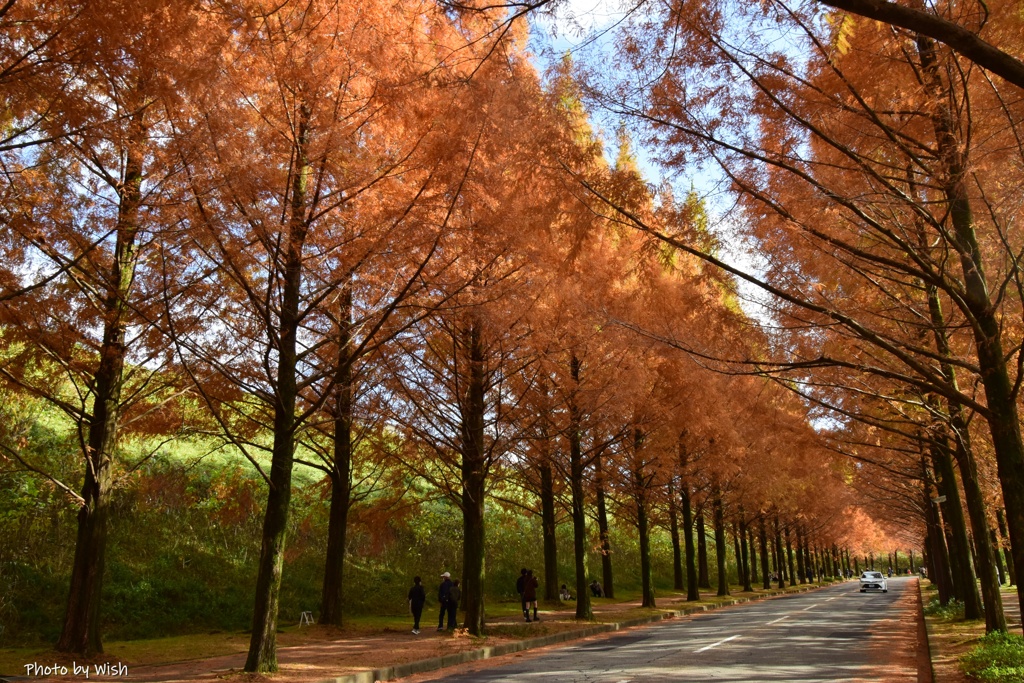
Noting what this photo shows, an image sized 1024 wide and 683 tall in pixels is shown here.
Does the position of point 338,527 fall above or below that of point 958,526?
above

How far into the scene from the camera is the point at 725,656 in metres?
10.7

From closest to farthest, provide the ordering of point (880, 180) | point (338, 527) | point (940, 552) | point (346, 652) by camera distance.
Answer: point (880, 180), point (346, 652), point (338, 527), point (940, 552)

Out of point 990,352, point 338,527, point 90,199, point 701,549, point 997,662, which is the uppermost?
point 90,199

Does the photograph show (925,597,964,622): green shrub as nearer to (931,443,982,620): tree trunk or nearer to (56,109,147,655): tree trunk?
(931,443,982,620): tree trunk

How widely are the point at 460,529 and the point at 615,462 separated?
9.71 m

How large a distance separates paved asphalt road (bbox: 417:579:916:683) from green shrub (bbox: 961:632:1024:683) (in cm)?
81

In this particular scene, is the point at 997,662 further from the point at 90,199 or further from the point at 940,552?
the point at 940,552

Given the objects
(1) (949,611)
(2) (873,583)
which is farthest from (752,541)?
(1) (949,611)

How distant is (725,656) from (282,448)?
7.35 metres

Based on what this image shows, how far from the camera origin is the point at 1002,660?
7.38 metres

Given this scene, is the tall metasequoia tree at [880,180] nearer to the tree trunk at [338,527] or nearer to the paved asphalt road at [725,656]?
the paved asphalt road at [725,656]

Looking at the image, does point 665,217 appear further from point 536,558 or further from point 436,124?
point 536,558

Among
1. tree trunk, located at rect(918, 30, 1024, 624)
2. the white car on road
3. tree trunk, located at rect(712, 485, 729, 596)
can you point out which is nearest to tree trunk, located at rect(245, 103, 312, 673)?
tree trunk, located at rect(918, 30, 1024, 624)

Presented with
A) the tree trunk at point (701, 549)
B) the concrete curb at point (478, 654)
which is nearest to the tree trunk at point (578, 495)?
the concrete curb at point (478, 654)
